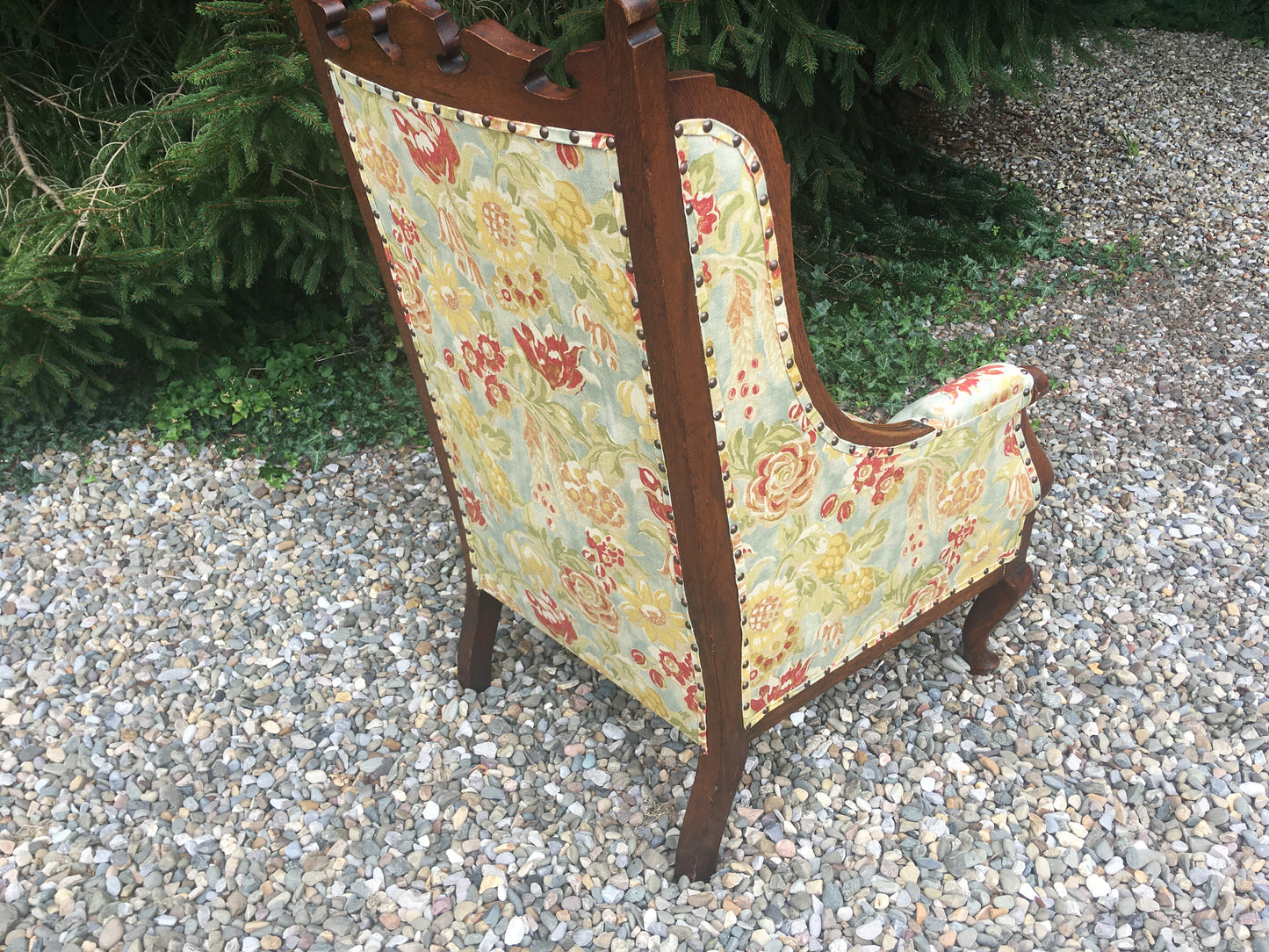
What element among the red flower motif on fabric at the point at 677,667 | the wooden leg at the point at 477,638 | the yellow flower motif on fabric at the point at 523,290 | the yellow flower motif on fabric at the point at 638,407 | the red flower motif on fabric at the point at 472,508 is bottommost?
the wooden leg at the point at 477,638

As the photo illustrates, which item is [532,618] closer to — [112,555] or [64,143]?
[112,555]

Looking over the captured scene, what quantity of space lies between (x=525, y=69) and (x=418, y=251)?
0.49 meters

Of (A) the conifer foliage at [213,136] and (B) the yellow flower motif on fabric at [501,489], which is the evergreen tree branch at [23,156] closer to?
(A) the conifer foliage at [213,136]

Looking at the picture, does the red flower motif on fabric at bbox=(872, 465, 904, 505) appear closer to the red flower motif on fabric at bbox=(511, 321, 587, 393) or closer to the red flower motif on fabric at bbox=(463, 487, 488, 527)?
the red flower motif on fabric at bbox=(511, 321, 587, 393)

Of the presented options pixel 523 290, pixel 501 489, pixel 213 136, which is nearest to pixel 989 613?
pixel 501 489

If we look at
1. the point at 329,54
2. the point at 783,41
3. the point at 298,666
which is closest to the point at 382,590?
the point at 298,666

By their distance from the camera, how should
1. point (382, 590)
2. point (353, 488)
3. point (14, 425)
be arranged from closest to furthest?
point (382, 590)
point (353, 488)
point (14, 425)

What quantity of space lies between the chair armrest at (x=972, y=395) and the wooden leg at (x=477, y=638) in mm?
985

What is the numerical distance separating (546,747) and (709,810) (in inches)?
20.4

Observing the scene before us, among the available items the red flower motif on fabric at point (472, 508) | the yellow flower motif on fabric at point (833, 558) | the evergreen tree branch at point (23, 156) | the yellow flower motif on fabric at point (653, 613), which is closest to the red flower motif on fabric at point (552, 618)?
the red flower motif on fabric at point (472, 508)

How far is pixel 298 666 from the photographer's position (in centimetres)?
233

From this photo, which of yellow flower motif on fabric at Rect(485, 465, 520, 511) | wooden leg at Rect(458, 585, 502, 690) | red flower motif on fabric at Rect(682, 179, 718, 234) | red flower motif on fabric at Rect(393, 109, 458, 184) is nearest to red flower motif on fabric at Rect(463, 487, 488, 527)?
yellow flower motif on fabric at Rect(485, 465, 520, 511)

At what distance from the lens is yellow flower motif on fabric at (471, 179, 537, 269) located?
1.17 metres

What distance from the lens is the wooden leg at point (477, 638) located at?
2.12 m
